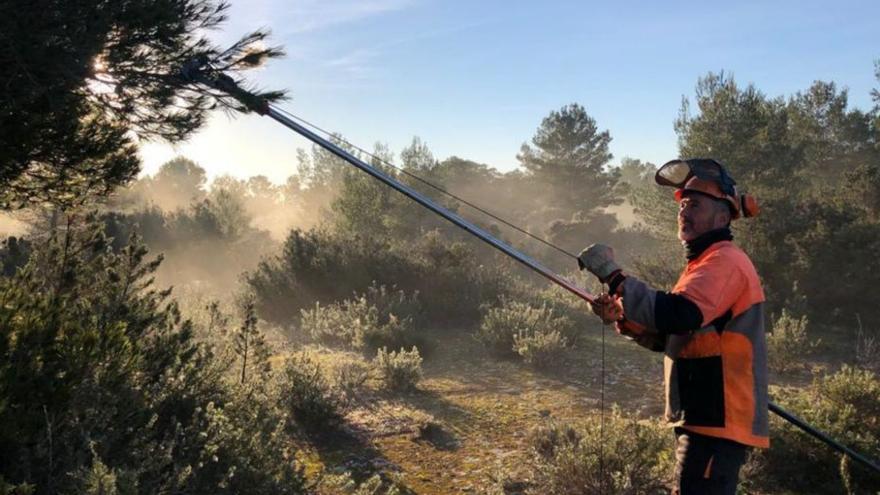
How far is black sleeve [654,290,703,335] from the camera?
2.61 meters

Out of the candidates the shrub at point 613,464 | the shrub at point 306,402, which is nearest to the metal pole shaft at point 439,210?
the shrub at point 613,464

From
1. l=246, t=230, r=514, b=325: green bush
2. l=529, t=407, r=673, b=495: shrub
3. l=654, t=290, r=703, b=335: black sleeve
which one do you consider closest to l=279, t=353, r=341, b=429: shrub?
l=529, t=407, r=673, b=495: shrub

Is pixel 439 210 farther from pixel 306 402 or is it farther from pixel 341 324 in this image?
pixel 341 324

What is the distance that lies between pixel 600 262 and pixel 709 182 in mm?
778

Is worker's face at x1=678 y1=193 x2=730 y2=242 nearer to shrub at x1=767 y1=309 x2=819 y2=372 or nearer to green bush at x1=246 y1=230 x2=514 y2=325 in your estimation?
shrub at x1=767 y1=309 x2=819 y2=372

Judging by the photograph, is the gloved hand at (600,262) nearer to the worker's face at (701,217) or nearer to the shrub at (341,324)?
the worker's face at (701,217)

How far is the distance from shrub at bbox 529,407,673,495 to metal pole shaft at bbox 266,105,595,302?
6.34ft

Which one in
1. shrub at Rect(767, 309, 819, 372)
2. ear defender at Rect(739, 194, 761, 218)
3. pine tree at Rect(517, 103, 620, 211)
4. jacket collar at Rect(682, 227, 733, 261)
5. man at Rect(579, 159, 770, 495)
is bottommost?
shrub at Rect(767, 309, 819, 372)

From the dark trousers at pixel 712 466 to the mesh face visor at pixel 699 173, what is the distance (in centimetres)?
139

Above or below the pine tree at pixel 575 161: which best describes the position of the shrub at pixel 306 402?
below

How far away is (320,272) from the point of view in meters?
14.9

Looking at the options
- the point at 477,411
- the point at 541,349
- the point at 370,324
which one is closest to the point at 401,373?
the point at 477,411

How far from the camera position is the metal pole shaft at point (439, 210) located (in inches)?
140

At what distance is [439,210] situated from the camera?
3.90 meters
